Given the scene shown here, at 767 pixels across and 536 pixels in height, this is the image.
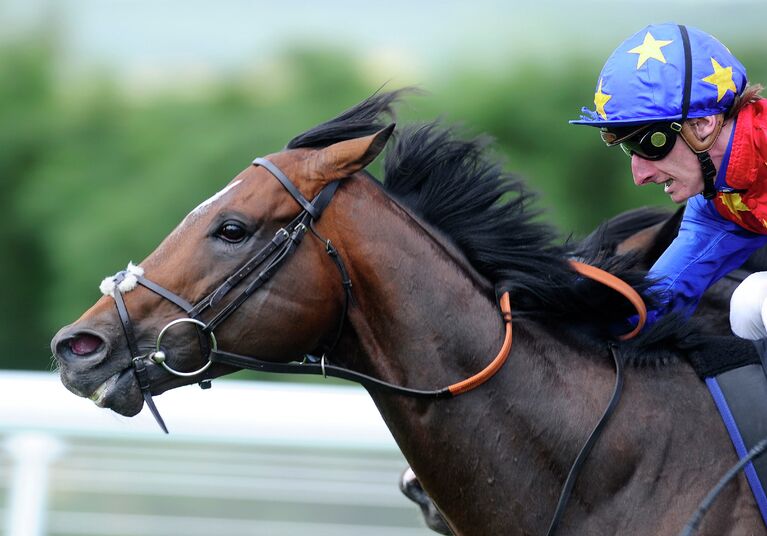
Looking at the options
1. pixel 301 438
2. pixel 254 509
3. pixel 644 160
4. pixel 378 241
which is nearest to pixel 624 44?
pixel 644 160

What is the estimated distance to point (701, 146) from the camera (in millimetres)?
2793

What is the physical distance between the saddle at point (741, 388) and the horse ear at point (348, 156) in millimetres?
1042

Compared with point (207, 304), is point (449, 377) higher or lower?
lower

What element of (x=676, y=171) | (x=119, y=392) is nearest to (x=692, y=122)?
(x=676, y=171)

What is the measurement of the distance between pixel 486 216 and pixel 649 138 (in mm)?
495

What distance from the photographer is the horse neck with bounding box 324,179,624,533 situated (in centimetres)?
271

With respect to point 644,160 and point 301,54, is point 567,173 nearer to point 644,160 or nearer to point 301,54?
point 301,54

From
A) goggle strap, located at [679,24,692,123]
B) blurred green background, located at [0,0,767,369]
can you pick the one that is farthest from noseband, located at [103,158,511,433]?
blurred green background, located at [0,0,767,369]

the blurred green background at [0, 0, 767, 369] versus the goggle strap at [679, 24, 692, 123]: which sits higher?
the goggle strap at [679, 24, 692, 123]

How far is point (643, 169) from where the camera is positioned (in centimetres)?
288

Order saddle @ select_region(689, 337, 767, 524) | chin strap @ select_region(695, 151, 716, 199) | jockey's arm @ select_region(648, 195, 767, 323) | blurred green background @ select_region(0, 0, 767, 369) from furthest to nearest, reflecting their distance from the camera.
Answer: blurred green background @ select_region(0, 0, 767, 369), jockey's arm @ select_region(648, 195, 767, 323), chin strap @ select_region(695, 151, 716, 199), saddle @ select_region(689, 337, 767, 524)

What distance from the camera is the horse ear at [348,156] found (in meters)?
2.77

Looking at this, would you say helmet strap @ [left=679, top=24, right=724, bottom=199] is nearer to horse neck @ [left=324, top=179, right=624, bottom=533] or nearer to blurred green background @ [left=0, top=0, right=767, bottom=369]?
horse neck @ [left=324, top=179, right=624, bottom=533]

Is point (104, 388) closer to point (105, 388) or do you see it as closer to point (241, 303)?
point (105, 388)
